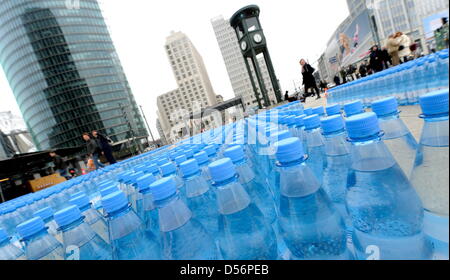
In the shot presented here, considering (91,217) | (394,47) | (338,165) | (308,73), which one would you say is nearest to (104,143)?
(91,217)

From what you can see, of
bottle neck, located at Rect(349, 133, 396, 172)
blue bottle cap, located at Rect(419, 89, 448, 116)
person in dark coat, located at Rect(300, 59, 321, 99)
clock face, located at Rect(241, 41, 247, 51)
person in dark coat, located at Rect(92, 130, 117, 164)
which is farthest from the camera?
clock face, located at Rect(241, 41, 247, 51)

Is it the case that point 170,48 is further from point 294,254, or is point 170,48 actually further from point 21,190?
point 294,254

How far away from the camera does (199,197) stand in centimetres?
101

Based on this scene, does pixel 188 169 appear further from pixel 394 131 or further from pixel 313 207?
pixel 394 131

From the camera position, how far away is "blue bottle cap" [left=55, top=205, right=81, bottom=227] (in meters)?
0.88

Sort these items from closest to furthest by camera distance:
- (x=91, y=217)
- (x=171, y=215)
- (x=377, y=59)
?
(x=171, y=215), (x=91, y=217), (x=377, y=59)

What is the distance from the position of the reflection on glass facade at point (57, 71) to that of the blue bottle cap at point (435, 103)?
55215mm

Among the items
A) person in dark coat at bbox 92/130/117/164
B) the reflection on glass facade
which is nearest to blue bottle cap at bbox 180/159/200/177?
person in dark coat at bbox 92/130/117/164

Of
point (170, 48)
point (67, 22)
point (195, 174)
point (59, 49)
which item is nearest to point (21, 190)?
point (195, 174)

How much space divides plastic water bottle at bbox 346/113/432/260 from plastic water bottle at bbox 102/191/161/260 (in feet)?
2.39

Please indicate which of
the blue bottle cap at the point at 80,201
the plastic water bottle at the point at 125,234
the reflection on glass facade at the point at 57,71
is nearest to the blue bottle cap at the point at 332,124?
the plastic water bottle at the point at 125,234

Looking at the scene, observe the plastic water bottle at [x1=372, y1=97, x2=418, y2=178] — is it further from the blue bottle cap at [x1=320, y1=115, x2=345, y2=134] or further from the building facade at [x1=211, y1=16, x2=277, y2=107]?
the building facade at [x1=211, y1=16, x2=277, y2=107]

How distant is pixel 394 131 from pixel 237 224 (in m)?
0.61

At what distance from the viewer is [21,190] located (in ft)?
31.7
